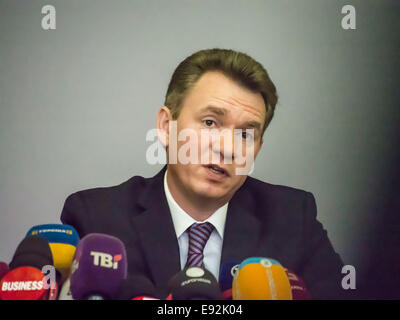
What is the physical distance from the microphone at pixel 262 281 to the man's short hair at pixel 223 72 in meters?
0.85

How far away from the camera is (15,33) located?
2.16m

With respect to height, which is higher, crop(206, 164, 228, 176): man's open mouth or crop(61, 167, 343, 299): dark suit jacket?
crop(206, 164, 228, 176): man's open mouth

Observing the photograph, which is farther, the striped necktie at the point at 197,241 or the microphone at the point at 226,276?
the striped necktie at the point at 197,241

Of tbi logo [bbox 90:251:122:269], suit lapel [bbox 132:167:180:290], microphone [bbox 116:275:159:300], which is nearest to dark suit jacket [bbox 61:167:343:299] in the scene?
suit lapel [bbox 132:167:180:290]

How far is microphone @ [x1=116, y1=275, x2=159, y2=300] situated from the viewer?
152 centimetres

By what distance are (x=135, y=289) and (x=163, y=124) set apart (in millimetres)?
822

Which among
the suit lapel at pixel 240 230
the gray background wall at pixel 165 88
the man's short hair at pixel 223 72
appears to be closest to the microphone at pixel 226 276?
the suit lapel at pixel 240 230

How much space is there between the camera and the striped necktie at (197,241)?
193 cm

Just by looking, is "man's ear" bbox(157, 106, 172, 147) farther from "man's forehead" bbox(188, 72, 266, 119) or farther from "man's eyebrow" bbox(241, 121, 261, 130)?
"man's eyebrow" bbox(241, 121, 261, 130)

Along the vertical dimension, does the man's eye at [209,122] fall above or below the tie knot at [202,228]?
above

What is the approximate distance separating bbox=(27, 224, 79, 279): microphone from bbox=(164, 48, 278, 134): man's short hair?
688 millimetres

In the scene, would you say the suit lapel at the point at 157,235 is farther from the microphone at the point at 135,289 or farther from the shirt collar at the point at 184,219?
the microphone at the point at 135,289

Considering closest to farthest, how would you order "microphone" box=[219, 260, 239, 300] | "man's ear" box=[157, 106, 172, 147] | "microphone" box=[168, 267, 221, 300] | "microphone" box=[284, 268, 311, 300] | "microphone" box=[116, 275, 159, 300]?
"microphone" box=[168, 267, 221, 300], "microphone" box=[116, 275, 159, 300], "microphone" box=[284, 268, 311, 300], "microphone" box=[219, 260, 239, 300], "man's ear" box=[157, 106, 172, 147]

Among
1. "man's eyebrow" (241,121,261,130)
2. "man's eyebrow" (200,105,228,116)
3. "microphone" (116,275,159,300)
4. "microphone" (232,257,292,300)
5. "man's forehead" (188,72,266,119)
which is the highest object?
"man's forehead" (188,72,266,119)
